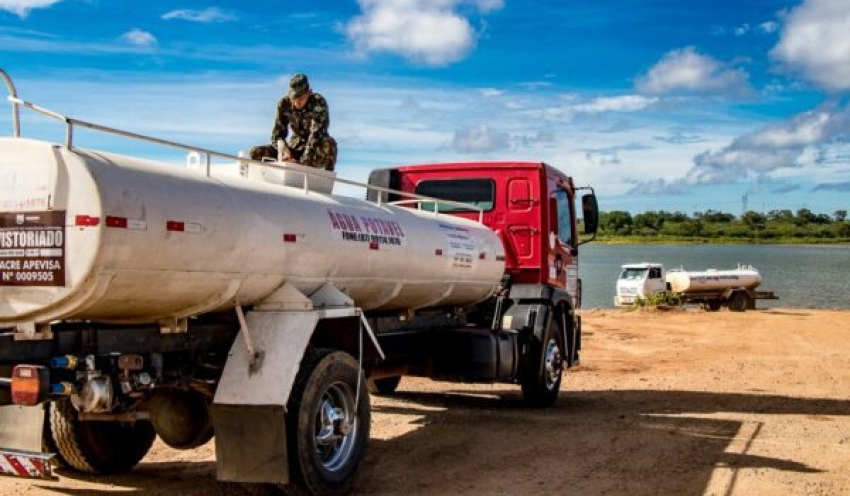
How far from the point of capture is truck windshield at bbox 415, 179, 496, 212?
40.7 ft

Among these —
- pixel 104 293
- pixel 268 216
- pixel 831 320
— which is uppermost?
pixel 268 216

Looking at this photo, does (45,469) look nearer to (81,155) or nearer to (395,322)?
(81,155)

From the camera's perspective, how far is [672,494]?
7641mm

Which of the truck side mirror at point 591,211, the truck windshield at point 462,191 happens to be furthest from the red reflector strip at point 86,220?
the truck side mirror at point 591,211

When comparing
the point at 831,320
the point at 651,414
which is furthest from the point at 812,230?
the point at 651,414

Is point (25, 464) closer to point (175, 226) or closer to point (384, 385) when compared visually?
point (175, 226)

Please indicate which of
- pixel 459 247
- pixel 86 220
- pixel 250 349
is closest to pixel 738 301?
pixel 459 247

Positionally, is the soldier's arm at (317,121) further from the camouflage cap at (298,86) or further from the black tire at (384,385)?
the black tire at (384,385)

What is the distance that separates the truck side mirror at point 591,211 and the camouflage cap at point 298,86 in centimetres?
501

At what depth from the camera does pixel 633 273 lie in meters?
37.6

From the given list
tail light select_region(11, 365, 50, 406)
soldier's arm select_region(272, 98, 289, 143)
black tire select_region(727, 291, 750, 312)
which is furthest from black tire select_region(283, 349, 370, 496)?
black tire select_region(727, 291, 750, 312)

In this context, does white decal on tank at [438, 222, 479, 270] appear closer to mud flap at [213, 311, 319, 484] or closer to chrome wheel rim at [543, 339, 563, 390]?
chrome wheel rim at [543, 339, 563, 390]

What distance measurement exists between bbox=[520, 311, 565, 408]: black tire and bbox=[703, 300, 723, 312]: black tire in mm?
27163

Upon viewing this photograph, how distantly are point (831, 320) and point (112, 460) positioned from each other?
25899 millimetres
